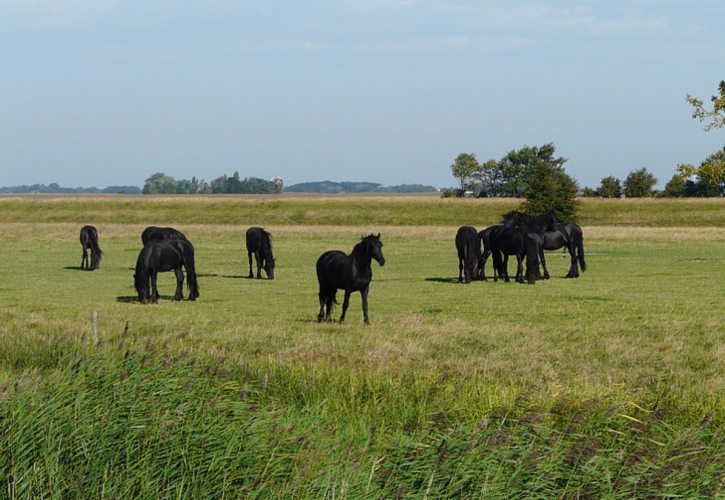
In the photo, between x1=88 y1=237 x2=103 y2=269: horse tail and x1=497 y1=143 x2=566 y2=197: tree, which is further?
x1=497 y1=143 x2=566 y2=197: tree

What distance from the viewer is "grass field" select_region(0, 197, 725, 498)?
25.2 ft

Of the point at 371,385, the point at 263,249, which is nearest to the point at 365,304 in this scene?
the point at 371,385

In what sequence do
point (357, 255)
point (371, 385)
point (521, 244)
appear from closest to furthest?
point (371, 385)
point (357, 255)
point (521, 244)

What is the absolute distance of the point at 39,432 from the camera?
7906 millimetres

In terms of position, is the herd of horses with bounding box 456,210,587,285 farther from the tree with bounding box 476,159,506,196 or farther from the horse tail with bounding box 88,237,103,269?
the tree with bounding box 476,159,506,196

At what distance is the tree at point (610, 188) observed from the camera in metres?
128

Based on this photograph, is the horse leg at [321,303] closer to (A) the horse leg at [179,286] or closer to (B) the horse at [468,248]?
(A) the horse leg at [179,286]

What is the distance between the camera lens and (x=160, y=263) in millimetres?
26344

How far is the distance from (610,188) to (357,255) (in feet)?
376

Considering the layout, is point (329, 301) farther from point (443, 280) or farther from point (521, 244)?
point (443, 280)

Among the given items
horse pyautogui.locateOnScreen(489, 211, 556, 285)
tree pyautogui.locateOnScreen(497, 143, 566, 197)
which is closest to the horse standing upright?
horse pyautogui.locateOnScreen(489, 211, 556, 285)

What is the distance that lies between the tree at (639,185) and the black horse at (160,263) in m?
114

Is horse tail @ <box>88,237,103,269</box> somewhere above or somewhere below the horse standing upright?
below

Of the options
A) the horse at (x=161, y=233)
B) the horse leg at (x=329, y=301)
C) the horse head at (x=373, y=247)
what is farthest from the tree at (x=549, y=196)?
the horse head at (x=373, y=247)
